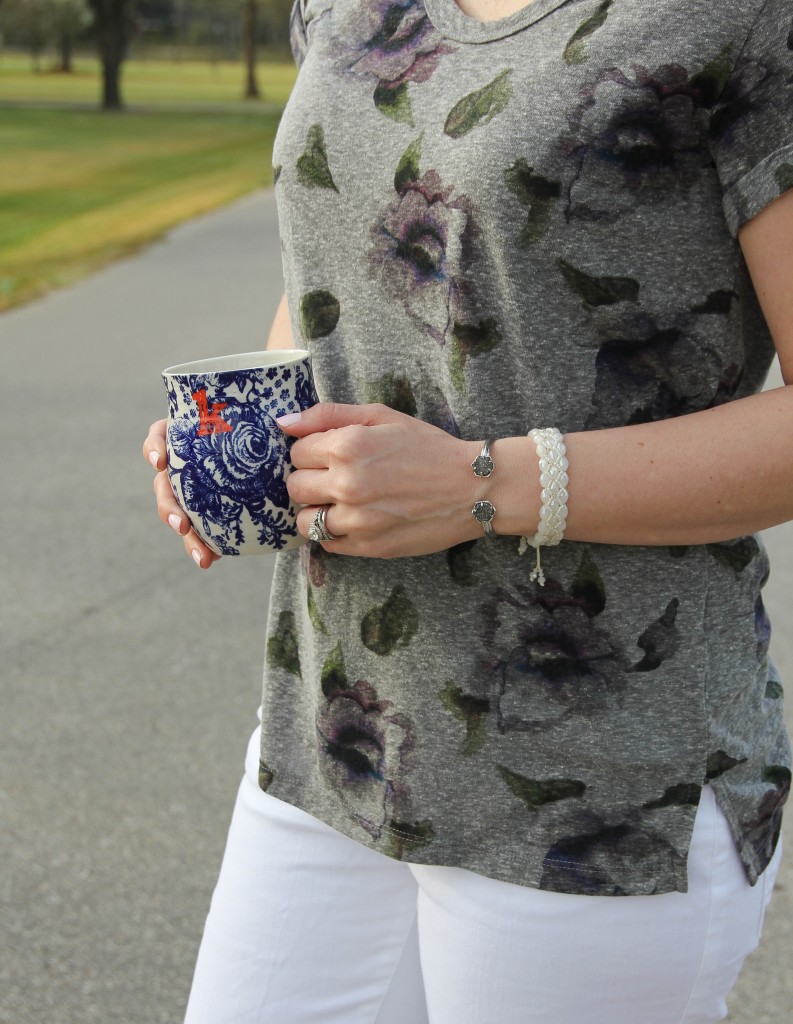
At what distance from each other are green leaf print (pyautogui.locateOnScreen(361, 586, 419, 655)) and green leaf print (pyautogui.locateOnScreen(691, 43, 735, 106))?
0.52 meters

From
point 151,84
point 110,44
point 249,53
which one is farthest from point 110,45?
point 151,84

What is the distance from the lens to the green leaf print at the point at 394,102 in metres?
1.18

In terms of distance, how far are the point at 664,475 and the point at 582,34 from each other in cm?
38

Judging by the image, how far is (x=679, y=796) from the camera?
1.18 metres

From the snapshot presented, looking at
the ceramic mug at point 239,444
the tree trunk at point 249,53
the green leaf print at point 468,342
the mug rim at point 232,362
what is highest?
the tree trunk at point 249,53

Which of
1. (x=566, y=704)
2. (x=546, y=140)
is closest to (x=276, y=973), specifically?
(x=566, y=704)

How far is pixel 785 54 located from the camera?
101 cm

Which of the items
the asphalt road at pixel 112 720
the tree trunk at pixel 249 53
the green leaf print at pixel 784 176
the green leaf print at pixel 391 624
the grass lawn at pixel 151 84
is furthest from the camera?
the tree trunk at pixel 249 53

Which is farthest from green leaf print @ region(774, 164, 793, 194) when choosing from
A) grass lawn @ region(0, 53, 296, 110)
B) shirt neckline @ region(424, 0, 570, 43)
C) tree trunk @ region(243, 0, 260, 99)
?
tree trunk @ region(243, 0, 260, 99)

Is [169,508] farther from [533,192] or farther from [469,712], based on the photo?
[533,192]

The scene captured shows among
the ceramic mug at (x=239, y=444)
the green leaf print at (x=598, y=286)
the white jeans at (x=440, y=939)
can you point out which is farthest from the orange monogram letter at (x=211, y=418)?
the white jeans at (x=440, y=939)

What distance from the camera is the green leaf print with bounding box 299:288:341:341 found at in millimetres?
1258

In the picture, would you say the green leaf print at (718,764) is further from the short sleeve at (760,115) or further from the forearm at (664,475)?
the short sleeve at (760,115)

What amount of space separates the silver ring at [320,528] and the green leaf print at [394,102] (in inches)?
14.4
